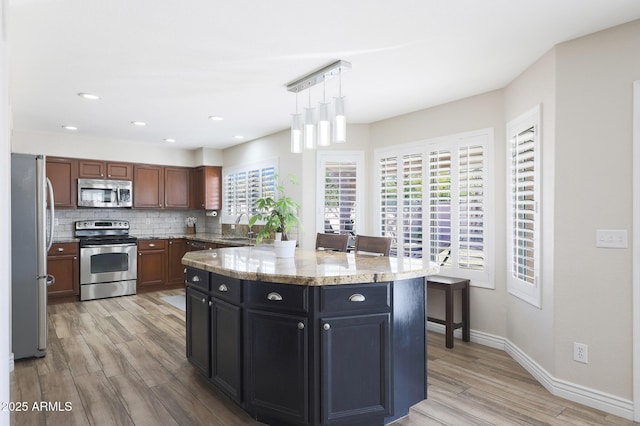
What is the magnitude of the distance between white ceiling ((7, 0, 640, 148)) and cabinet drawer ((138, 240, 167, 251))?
99.4 inches

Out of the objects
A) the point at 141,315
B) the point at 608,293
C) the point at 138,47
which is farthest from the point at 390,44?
the point at 141,315

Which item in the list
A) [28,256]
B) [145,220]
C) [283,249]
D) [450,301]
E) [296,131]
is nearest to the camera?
[283,249]

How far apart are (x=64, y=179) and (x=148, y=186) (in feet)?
3.98

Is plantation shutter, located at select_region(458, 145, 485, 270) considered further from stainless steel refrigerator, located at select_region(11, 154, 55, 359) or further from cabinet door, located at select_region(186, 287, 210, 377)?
stainless steel refrigerator, located at select_region(11, 154, 55, 359)

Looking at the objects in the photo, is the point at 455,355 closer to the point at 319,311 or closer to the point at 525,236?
the point at 525,236

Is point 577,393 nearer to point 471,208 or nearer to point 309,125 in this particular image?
point 471,208

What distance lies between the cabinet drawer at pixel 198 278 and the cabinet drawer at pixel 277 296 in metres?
0.56

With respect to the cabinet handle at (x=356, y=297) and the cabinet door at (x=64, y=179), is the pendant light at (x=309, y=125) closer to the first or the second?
the cabinet handle at (x=356, y=297)

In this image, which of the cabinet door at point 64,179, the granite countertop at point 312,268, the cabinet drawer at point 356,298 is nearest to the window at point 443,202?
the granite countertop at point 312,268

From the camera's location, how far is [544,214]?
9.57 feet

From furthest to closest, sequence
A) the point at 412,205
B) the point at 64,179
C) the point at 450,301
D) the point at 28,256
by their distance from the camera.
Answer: the point at 64,179, the point at 412,205, the point at 450,301, the point at 28,256

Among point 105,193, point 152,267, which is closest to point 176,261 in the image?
point 152,267

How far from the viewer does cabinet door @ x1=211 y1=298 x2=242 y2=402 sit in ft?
7.97

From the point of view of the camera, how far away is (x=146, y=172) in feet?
21.8
